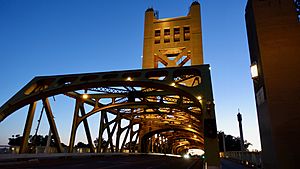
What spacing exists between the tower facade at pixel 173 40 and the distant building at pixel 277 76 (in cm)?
4151

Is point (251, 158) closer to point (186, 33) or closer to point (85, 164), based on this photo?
point (85, 164)

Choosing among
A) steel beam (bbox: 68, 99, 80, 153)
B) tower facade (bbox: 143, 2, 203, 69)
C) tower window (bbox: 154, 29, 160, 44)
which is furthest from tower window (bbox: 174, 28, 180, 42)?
steel beam (bbox: 68, 99, 80, 153)

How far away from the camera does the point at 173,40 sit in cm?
5247

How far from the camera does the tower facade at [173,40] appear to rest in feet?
164

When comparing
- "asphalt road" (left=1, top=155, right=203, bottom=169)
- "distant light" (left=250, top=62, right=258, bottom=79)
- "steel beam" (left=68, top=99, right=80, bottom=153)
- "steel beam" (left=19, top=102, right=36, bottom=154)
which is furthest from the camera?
"steel beam" (left=68, top=99, right=80, bottom=153)

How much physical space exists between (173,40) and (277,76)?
4766 centimetres

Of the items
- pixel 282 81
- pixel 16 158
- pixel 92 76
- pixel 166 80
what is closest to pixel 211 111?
pixel 166 80

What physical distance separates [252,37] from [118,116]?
34.7 meters

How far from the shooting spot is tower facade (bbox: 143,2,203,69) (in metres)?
50.0

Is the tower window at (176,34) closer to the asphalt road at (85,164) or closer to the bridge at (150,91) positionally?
the bridge at (150,91)

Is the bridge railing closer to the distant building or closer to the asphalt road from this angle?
the asphalt road

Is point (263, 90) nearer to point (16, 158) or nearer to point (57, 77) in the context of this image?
point (16, 158)

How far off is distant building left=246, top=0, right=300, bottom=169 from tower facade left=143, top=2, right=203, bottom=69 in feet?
136

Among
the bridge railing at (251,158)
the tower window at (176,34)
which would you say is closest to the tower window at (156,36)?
the tower window at (176,34)
